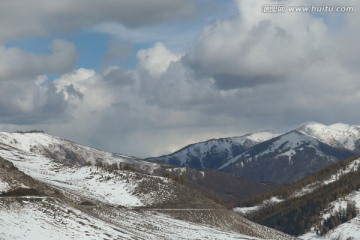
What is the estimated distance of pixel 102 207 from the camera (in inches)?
3752

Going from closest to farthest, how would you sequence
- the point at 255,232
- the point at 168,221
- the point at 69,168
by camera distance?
the point at 168,221
the point at 255,232
the point at 69,168

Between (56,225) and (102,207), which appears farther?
(102,207)

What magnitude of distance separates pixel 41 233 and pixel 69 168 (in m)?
90.1

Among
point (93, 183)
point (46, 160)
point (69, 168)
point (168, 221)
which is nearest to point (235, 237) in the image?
point (168, 221)

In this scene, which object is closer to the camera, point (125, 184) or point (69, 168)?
point (125, 184)

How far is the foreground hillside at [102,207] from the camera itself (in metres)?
65.1

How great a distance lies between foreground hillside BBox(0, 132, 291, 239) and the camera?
65.1 m

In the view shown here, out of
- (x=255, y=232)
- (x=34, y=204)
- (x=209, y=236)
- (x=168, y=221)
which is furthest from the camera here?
(x=255, y=232)

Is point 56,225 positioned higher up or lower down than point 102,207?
lower down

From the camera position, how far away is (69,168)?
14912 centimetres

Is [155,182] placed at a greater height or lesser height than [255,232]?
greater

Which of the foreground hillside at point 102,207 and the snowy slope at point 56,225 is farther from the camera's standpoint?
the foreground hillside at point 102,207

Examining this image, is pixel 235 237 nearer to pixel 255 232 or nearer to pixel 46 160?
pixel 255 232

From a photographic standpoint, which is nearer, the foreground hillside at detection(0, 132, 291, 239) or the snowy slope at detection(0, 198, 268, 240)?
the snowy slope at detection(0, 198, 268, 240)
